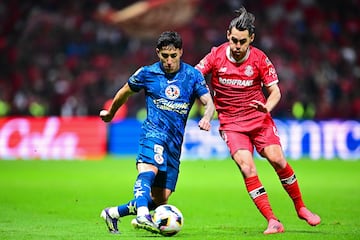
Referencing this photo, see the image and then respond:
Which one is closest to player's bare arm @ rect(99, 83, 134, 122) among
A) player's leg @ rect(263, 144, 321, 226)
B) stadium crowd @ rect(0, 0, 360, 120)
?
player's leg @ rect(263, 144, 321, 226)

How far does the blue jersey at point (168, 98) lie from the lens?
8.70m

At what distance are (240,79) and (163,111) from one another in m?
1.15

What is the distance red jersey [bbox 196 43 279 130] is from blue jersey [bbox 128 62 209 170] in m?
0.62

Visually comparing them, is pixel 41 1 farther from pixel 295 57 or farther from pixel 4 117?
pixel 295 57

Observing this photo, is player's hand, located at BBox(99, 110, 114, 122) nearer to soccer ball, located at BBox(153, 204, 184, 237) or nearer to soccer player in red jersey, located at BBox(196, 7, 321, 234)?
soccer player in red jersey, located at BBox(196, 7, 321, 234)

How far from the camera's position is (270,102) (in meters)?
9.07

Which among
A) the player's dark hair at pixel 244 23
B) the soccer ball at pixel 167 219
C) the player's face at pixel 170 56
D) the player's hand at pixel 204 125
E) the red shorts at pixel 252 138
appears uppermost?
the player's dark hair at pixel 244 23

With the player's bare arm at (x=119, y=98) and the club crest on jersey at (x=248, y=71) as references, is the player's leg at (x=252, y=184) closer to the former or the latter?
the club crest on jersey at (x=248, y=71)

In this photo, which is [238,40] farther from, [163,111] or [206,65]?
[163,111]

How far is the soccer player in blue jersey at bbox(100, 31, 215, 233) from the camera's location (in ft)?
28.1

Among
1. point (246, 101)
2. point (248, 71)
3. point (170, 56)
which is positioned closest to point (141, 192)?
point (170, 56)

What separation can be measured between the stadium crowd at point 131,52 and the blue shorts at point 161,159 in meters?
16.3

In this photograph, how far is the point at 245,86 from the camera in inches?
372

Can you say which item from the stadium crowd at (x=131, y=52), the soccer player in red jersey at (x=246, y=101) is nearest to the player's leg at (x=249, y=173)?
the soccer player in red jersey at (x=246, y=101)
